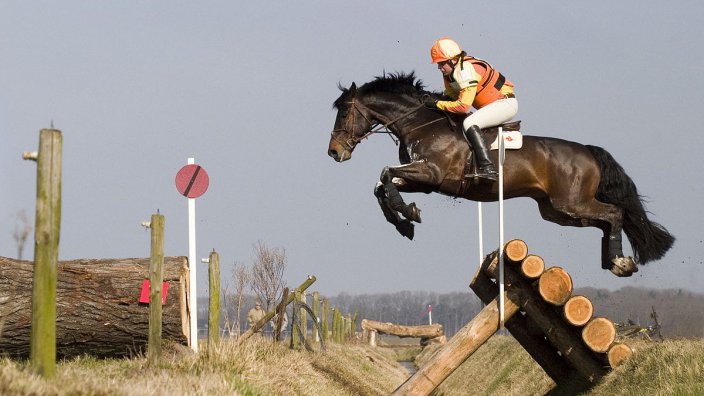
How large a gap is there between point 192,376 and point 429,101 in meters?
4.69

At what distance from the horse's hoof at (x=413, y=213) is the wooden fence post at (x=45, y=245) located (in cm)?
494

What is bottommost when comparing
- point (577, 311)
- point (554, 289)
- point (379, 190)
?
point (577, 311)

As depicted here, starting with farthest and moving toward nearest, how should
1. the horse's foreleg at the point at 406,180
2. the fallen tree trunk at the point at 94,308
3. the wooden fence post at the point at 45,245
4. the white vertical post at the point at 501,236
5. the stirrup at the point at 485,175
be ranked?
1. the fallen tree trunk at the point at 94,308
2. the horse's foreleg at the point at 406,180
3. the stirrup at the point at 485,175
4. the white vertical post at the point at 501,236
5. the wooden fence post at the point at 45,245

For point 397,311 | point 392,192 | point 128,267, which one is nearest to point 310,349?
point 128,267

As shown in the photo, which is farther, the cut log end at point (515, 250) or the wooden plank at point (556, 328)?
the wooden plank at point (556, 328)

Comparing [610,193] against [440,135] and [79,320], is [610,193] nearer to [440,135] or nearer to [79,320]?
Result: [440,135]

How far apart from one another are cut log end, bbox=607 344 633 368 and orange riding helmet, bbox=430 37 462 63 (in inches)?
133

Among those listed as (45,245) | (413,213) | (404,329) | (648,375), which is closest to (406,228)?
(413,213)

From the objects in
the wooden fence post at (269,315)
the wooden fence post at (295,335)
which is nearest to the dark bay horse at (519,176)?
the wooden fence post at (269,315)

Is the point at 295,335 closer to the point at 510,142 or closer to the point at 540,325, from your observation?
the point at 540,325

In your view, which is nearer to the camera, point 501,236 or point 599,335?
point 599,335

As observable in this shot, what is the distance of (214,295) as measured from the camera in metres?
10.3

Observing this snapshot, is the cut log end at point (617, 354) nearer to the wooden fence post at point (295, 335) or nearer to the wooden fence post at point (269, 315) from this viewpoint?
the wooden fence post at point (269, 315)

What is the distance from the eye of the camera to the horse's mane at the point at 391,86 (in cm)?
1121
